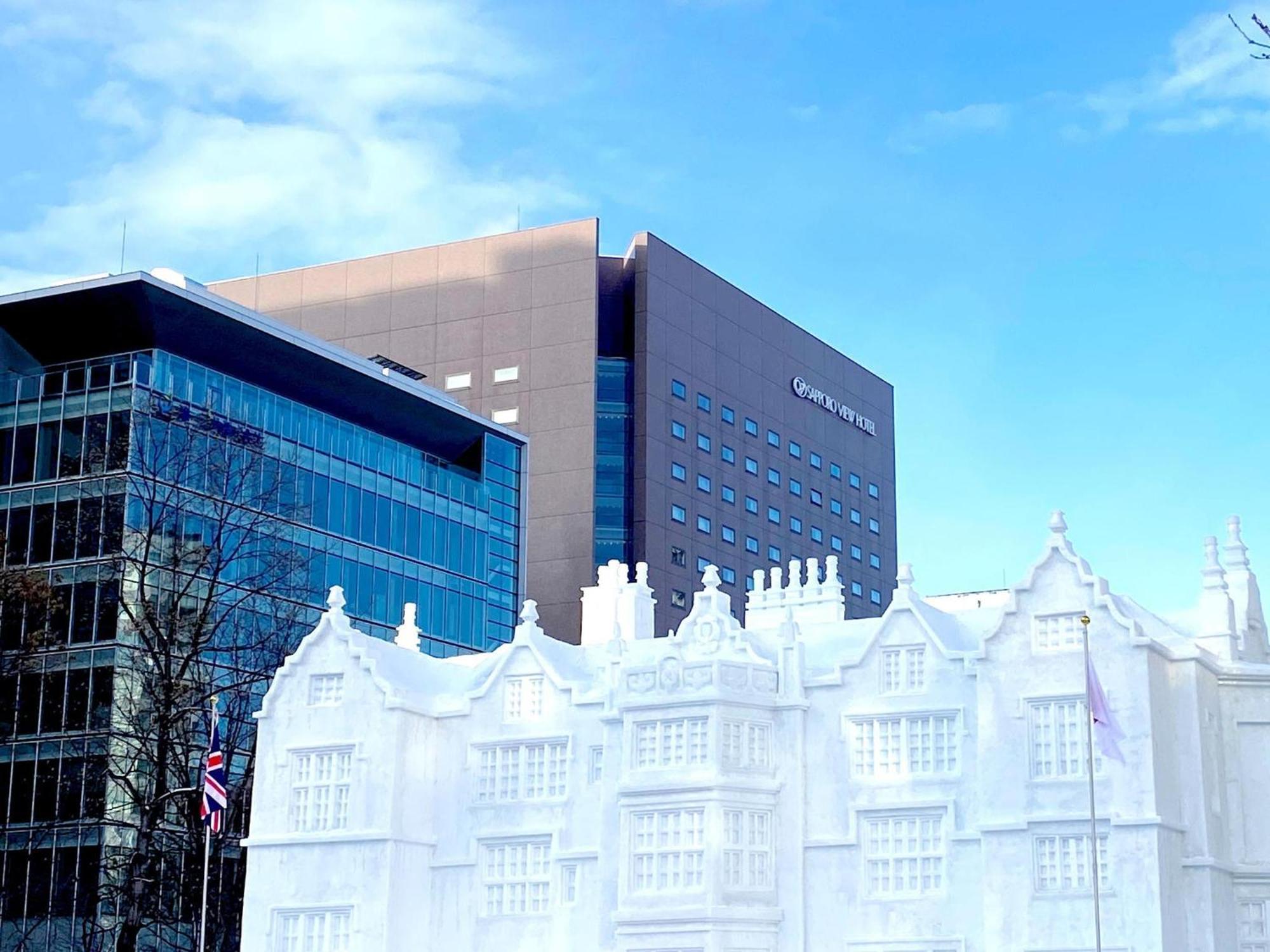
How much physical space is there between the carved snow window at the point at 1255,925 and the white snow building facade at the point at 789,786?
0.20 feet

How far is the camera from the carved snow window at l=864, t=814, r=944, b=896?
48.7 metres

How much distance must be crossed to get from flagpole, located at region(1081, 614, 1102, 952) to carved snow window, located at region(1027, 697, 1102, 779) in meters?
0.19

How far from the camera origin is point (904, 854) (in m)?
49.1

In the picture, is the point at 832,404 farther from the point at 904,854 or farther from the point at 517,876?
the point at 904,854

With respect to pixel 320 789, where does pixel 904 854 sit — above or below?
below

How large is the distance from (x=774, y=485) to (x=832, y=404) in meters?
12.0

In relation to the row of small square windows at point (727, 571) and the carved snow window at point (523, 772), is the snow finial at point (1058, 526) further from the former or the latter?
the row of small square windows at point (727, 571)

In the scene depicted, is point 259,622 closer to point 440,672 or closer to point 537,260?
point 440,672

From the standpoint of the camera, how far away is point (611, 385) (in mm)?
133750

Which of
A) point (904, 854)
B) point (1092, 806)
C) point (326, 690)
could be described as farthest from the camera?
point (326, 690)

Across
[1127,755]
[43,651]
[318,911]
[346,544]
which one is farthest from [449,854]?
[346,544]

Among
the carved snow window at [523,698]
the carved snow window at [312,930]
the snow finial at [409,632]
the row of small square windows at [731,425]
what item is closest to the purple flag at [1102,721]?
the carved snow window at [523,698]

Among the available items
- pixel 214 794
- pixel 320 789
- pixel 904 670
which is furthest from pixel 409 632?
pixel 904 670

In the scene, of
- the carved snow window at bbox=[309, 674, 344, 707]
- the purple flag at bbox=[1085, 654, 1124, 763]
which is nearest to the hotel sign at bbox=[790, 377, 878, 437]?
the carved snow window at bbox=[309, 674, 344, 707]
